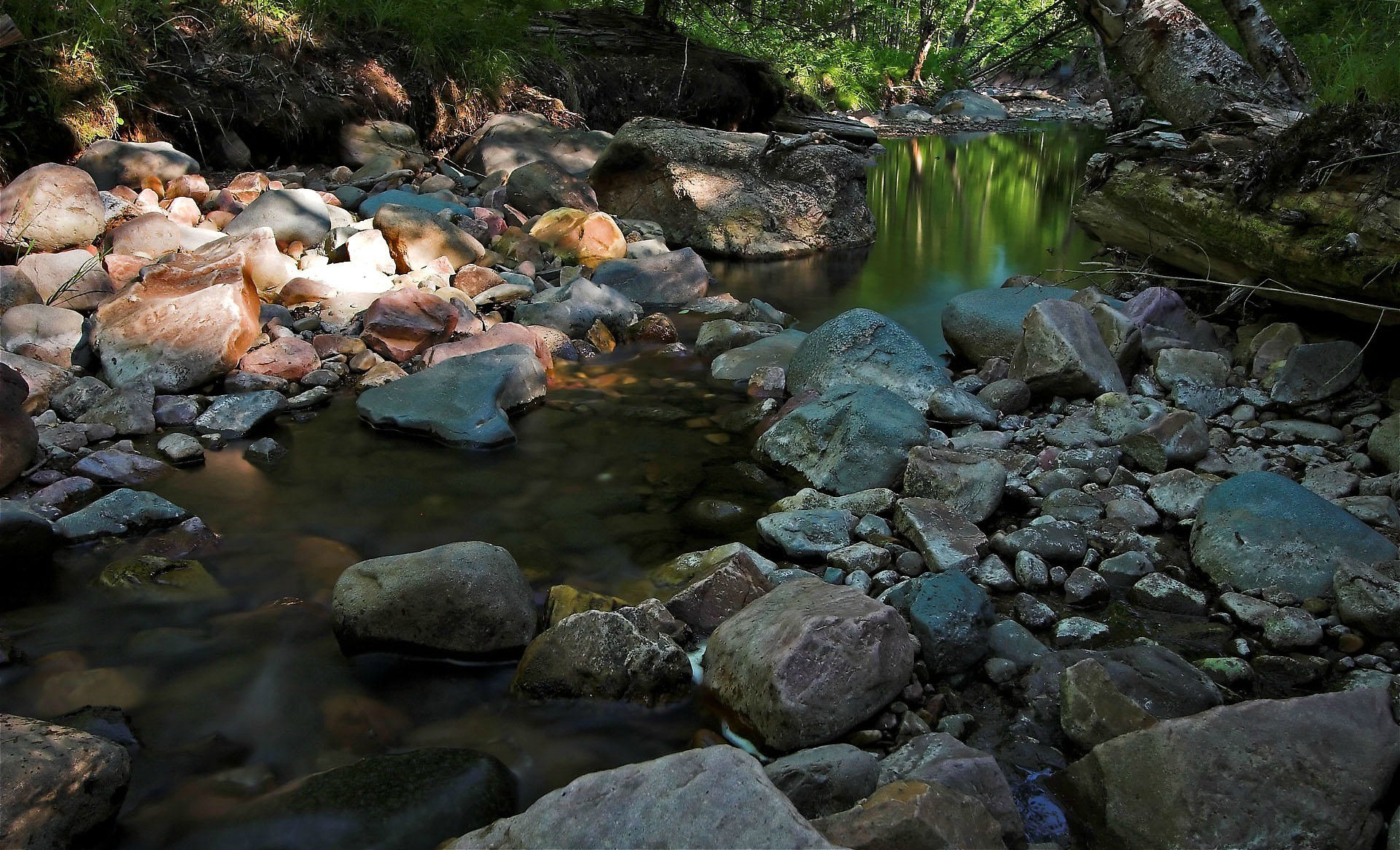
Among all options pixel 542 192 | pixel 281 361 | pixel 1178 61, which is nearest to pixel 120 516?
pixel 281 361

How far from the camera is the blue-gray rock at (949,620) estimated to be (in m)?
2.42

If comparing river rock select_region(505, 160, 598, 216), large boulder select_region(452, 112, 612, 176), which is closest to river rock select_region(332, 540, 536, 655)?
river rock select_region(505, 160, 598, 216)

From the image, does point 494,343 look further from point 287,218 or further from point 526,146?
point 526,146

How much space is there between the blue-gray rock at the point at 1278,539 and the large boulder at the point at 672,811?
199 centimetres

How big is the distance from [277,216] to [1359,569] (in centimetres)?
591

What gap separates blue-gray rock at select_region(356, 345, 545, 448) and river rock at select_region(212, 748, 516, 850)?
202 centimetres

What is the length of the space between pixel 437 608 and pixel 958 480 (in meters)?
1.80

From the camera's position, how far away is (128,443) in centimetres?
376

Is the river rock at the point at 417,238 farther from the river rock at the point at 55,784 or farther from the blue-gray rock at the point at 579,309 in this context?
the river rock at the point at 55,784

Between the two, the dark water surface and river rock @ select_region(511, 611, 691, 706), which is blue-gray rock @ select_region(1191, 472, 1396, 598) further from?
river rock @ select_region(511, 611, 691, 706)

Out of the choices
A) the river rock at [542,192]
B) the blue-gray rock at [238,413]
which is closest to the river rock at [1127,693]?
the blue-gray rock at [238,413]

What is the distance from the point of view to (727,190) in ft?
26.7

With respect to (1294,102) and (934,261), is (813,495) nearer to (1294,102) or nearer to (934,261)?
(1294,102)

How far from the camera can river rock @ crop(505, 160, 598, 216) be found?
784 centimetres
